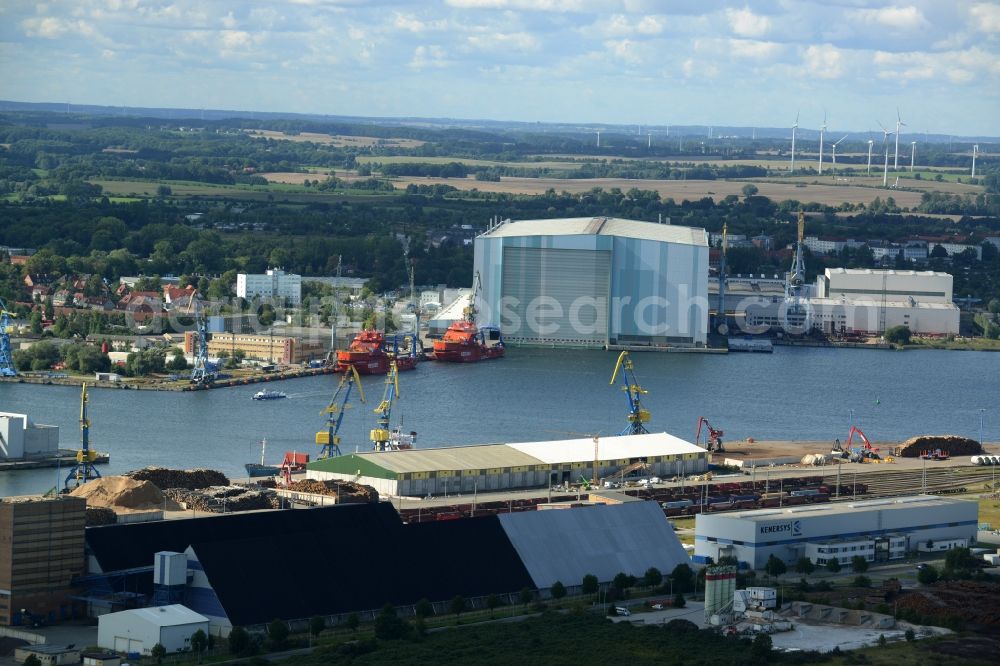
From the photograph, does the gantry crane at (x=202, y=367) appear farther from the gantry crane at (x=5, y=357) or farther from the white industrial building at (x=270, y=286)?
the white industrial building at (x=270, y=286)

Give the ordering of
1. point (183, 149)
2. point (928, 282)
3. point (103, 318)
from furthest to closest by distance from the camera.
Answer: point (183, 149) < point (928, 282) < point (103, 318)

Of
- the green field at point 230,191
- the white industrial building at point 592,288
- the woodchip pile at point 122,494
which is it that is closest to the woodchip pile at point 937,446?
the woodchip pile at point 122,494

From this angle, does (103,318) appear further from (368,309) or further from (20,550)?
(20,550)

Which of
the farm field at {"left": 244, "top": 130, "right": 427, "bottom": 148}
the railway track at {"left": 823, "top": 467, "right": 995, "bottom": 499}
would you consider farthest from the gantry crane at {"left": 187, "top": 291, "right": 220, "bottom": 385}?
the farm field at {"left": 244, "top": 130, "right": 427, "bottom": 148}

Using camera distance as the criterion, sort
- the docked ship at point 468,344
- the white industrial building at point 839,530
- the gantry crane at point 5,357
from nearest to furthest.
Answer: the white industrial building at point 839,530, the gantry crane at point 5,357, the docked ship at point 468,344

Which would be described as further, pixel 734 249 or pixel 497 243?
pixel 734 249

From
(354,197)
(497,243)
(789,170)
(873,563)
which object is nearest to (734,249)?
(497,243)

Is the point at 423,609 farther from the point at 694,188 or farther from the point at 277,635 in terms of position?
the point at 694,188
